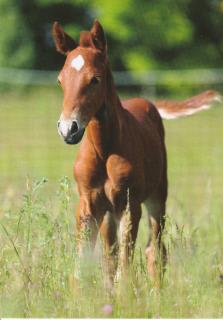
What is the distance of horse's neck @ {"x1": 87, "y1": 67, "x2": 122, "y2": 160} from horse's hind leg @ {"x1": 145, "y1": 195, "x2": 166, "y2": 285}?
1.83ft

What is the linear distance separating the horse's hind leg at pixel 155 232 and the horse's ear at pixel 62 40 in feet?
3.48

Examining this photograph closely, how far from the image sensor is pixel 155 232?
611 cm

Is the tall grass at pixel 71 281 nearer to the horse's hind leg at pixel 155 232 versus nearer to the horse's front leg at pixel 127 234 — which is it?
the horse's front leg at pixel 127 234

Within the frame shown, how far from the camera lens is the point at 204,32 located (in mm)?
25672

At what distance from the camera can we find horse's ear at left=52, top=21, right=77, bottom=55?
527cm

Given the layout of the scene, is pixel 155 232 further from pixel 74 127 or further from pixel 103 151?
pixel 74 127

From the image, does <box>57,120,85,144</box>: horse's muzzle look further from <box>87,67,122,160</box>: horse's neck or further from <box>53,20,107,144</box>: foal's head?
<box>87,67,122,160</box>: horse's neck

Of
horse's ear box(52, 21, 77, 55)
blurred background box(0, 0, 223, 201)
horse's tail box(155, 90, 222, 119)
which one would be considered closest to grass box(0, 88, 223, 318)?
horse's ear box(52, 21, 77, 55)

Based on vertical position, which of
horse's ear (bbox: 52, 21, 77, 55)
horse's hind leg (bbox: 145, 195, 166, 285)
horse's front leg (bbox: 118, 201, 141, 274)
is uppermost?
horse's ear (bbox: 52, 21, 77, 55)

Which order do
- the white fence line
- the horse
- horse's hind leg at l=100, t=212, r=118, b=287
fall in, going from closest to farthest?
the horse
horse's hind leg at l=100, t=212, r=118, b=287
the white fence line

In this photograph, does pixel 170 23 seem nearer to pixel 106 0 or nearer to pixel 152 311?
pixel 106 0

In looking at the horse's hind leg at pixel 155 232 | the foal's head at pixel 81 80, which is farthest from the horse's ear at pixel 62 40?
the horse's hind leg at pixel 155 232

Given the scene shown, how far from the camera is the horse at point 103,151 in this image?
5055mm

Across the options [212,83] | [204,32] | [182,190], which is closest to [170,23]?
[204,32]
